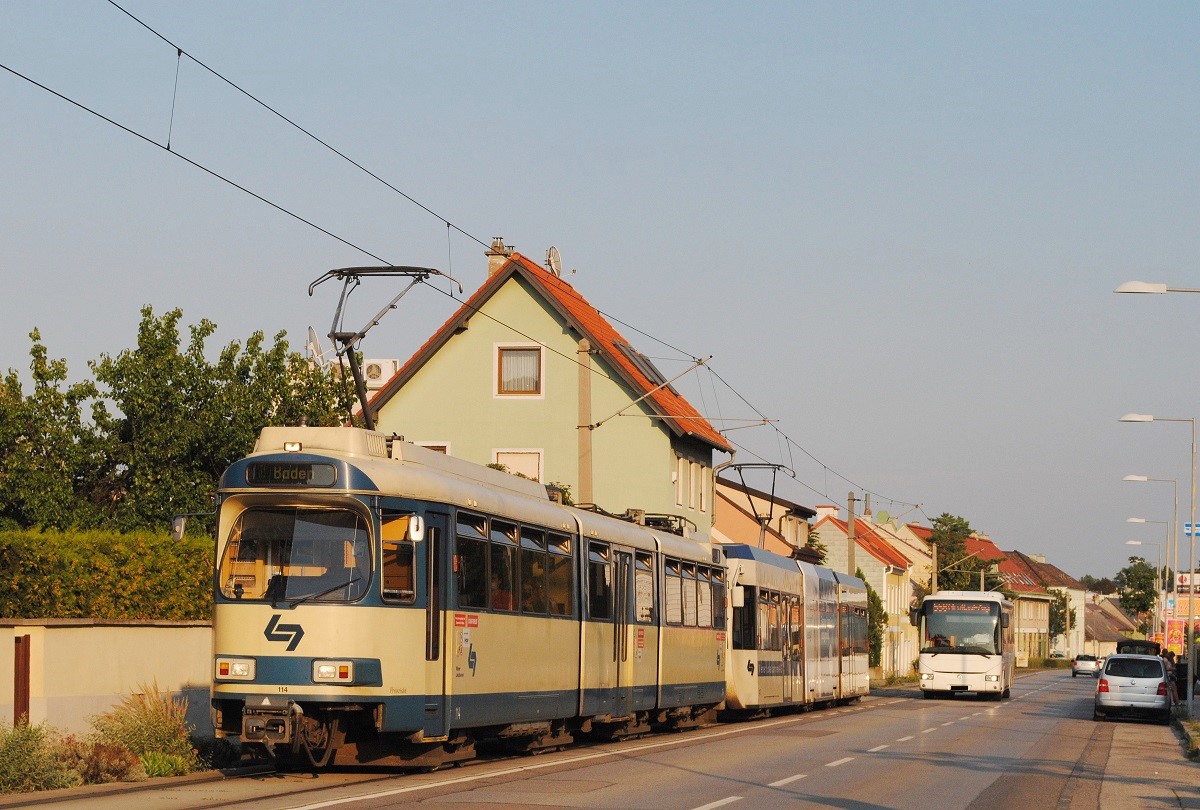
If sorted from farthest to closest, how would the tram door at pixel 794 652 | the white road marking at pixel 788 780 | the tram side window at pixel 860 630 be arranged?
the tram side window at pixel 860 630, the tram door at pixel 794 652, the white road marking at pixel 788 780

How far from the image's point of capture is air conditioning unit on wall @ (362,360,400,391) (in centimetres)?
5038

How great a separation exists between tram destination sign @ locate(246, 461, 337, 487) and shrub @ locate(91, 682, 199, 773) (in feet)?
10.4

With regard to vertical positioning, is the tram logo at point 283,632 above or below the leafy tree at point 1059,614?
above

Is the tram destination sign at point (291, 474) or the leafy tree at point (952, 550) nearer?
the tram destination sign at point (291, 474)

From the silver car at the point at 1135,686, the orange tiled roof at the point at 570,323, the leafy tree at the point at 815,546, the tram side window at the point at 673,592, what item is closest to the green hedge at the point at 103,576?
the tram side window at the point at 673,592

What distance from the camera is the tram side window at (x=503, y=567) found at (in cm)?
1839

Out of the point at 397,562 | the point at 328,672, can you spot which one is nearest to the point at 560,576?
the point at 397,562

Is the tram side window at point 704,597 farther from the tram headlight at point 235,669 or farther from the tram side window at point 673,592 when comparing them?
the tram headlight at point 235,669

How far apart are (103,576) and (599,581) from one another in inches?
245

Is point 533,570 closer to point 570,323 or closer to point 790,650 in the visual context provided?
point 790,650

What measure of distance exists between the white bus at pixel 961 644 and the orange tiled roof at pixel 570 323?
8.71m

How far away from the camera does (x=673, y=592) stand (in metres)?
26.5

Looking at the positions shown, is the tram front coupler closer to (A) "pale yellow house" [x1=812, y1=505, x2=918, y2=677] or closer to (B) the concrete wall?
(B) the concrete wall

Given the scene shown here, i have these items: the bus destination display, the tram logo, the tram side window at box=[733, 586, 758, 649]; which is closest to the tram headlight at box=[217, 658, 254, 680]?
the tram logo
